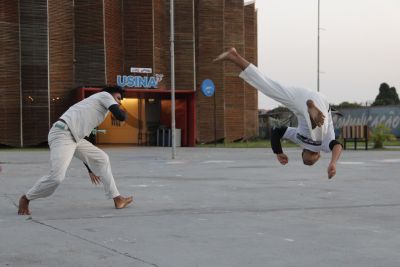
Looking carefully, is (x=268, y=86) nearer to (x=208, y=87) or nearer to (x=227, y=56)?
(x=227, y=56)

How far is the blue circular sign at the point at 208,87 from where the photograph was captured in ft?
143

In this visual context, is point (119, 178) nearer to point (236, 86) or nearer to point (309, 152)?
point (309, 152)

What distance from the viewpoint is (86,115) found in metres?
Result: 9.46

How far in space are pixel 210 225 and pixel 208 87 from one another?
117ft

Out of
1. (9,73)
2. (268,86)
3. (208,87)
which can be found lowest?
(268,86)

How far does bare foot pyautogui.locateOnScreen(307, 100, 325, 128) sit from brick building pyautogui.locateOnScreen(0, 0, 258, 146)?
29.8m

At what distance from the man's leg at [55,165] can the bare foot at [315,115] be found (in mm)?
3692

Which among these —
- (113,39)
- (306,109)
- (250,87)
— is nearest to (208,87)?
(250,87)

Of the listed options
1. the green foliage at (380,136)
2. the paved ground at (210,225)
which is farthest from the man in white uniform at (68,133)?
the green foliage at (380,136)

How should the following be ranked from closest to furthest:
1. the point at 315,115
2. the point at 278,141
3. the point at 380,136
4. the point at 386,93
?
the point at 315,115 → the point at 278,141 → the point at 380,136 → the point at 386,93

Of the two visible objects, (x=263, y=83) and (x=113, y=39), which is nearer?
(x=263, y=83)

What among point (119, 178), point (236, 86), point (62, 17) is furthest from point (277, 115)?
point (119, 178)

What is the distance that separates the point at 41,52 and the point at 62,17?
2.51m

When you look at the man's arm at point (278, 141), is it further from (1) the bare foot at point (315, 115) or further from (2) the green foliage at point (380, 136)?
(2) the green foliage at point (380, 136)
